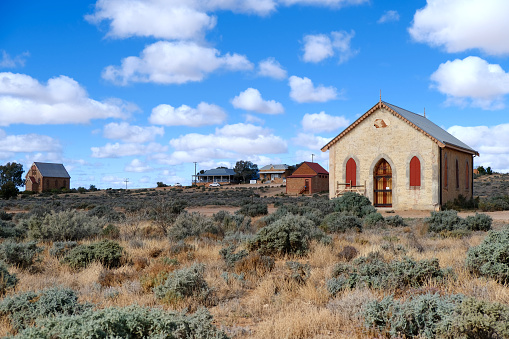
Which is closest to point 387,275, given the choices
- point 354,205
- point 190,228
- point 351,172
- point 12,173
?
point 190,228

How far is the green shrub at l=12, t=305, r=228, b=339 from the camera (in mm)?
3960

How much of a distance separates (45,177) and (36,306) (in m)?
84.9

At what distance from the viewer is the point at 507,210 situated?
27.6 metres

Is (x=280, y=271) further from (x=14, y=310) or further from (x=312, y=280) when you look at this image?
(x=14, y=310)

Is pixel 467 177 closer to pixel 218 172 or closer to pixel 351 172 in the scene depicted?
pixel 351 172

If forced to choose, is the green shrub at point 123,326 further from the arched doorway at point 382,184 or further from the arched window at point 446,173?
the arched window at point 446,173

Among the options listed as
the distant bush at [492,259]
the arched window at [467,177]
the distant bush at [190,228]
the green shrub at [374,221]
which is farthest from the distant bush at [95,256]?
the arched window at [467,177]

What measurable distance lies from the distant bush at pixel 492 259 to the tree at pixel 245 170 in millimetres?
92380

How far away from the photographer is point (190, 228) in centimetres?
1396

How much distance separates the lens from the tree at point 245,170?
329 feet

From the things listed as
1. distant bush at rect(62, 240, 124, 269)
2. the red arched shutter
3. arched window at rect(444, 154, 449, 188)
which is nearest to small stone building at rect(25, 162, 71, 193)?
the red arched shutter

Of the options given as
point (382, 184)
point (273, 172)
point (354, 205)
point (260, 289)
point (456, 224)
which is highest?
point (273, 172)

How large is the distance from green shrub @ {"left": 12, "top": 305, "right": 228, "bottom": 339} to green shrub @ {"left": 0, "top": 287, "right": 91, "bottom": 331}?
4.25 feet

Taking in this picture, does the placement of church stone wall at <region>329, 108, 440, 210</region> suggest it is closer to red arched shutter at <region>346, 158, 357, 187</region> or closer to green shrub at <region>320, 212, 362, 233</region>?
red arched shutter at <region>346, 158, 357, 187</region>
